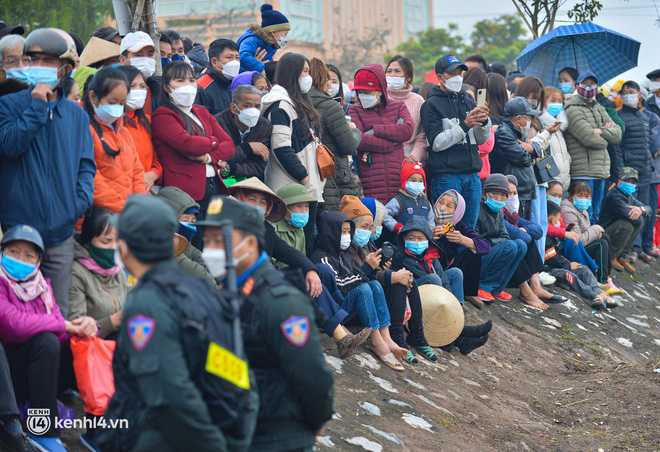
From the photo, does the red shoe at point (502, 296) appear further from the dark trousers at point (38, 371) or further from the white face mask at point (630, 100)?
the dark trousers at point (38, 371)

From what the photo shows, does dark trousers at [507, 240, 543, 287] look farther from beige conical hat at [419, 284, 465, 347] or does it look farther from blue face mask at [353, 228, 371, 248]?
blue face mask at [353, 228, 371, 248]

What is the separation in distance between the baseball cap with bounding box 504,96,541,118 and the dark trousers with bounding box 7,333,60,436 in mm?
7513

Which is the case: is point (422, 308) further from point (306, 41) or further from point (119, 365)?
point (306, 41)

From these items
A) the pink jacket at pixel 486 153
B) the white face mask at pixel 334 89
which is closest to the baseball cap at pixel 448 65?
the pink jacket at pixel 486 153

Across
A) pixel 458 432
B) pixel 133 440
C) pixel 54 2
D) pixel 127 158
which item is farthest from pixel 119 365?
pixel 54 2

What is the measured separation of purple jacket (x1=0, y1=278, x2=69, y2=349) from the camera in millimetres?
4801

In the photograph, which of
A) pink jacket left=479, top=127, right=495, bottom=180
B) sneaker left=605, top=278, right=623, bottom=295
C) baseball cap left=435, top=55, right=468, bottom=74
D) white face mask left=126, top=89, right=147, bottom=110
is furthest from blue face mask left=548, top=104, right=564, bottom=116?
white face mask left=126, top=89, right=147, bottom=110

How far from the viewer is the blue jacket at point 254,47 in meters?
9.05

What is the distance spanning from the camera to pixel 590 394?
8352 millimetres

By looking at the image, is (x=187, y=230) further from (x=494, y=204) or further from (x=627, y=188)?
(x=627, y=188)

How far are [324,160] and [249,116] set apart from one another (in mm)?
903

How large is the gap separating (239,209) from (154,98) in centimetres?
384

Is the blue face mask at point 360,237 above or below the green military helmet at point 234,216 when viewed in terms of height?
below

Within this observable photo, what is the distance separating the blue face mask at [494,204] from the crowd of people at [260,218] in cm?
6
